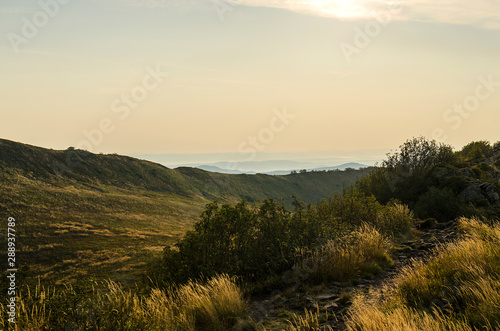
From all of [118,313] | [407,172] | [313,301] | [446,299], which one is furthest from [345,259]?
[407,172]

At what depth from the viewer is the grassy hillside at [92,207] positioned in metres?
29.6

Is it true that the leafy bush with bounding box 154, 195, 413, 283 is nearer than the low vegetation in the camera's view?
No

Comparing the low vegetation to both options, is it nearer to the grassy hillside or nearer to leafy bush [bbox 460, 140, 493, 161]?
the grassy hillside

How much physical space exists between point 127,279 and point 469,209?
23297 mm

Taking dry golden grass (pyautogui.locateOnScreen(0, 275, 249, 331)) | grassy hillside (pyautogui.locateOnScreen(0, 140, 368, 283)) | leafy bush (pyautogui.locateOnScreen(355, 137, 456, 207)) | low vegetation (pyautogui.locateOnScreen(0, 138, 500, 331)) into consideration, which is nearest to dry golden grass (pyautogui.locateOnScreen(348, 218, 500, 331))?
low vegetation (pyautogui.locateOnScreen(0, 138, 500, 331))

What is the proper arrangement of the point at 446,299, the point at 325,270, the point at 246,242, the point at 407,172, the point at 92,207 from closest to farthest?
the point at 446,299
the point at 325,270
the point at 246,242
the point at 407,172
the point at 92,207

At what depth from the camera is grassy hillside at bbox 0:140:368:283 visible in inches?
1167

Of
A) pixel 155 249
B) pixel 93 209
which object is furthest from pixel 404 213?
pixel 93 209

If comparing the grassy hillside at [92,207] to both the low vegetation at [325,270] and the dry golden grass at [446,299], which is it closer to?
the low vegetation at [325,270]

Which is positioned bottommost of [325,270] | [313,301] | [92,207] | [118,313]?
[313,301]

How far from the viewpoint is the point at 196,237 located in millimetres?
10688

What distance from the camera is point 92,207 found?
5509 cm

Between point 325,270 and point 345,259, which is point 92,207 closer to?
point 325,270

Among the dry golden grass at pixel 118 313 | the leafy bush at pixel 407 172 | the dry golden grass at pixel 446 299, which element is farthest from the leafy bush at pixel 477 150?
the dry golden grass at pixel 118 313
